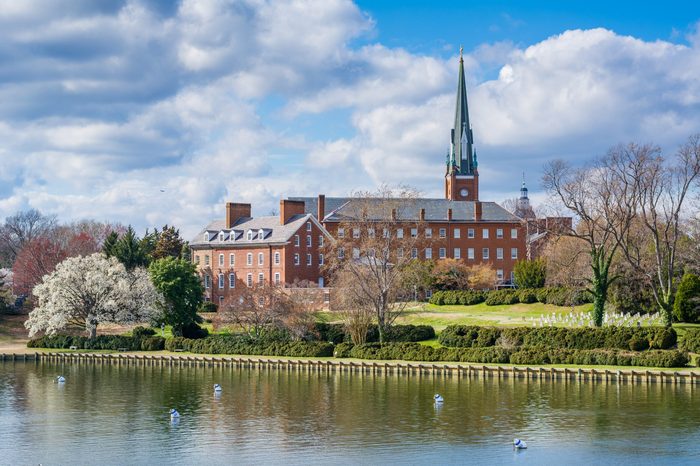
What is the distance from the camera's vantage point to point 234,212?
10212 centimetres

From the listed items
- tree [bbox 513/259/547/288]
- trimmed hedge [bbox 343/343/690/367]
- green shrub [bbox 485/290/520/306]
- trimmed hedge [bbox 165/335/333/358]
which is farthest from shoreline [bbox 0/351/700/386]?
tree [bbox 513/259/547/288]

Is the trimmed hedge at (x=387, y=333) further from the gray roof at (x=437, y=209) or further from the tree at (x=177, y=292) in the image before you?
the gray roof at (x=437, y=209)

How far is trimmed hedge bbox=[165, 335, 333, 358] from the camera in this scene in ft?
205

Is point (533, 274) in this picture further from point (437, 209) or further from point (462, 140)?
point (462, 140)

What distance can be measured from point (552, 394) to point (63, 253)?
66.0 metres

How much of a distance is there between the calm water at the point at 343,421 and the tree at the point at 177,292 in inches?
745

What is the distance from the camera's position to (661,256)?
66.5m

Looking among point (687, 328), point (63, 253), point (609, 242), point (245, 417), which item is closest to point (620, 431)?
point (245, 417)

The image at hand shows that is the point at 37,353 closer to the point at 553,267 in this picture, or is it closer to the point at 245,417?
the point at 245,417

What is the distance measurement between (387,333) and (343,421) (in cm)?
2723

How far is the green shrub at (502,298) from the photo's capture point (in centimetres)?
8006

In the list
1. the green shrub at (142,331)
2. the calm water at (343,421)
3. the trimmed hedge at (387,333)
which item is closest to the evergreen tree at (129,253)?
the green shrub at (142,331)

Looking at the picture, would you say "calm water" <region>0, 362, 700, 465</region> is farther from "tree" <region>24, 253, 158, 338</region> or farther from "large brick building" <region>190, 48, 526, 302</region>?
"large brick building" <region>190, 48, 526, 302</region>

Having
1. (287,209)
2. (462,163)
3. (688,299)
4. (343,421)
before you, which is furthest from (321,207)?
(343,421)
